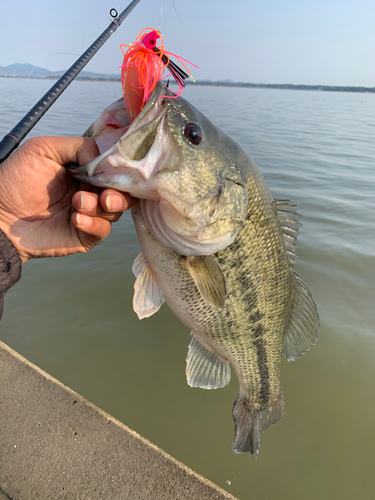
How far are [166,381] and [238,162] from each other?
8.59 ft

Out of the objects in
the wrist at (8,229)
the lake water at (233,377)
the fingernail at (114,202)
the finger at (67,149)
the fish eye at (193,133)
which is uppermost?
the fish eye at (193,133)

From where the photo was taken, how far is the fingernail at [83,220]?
1.71 m

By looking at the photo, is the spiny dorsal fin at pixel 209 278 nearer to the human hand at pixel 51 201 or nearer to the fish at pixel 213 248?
the fish at pixel 213 248

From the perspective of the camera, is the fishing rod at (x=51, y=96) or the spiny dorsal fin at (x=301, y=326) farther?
the spiny dorsal fin at (x=301, y=326)

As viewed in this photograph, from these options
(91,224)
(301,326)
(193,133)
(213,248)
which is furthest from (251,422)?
(193,133)

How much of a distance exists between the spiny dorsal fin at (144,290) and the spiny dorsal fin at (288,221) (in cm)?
93

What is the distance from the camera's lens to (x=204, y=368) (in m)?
2.47

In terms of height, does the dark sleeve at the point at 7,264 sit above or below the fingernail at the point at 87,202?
below

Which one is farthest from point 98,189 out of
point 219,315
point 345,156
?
point 345,156

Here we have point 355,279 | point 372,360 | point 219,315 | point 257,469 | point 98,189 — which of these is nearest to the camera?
point 98,189

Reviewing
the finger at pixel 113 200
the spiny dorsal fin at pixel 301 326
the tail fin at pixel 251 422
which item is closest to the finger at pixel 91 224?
the finger at pixel 113 200

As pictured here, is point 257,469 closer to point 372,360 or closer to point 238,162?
point 372,360

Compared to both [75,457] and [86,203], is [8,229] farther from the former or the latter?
[75,457]

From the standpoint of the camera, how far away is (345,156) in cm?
A: 1207
